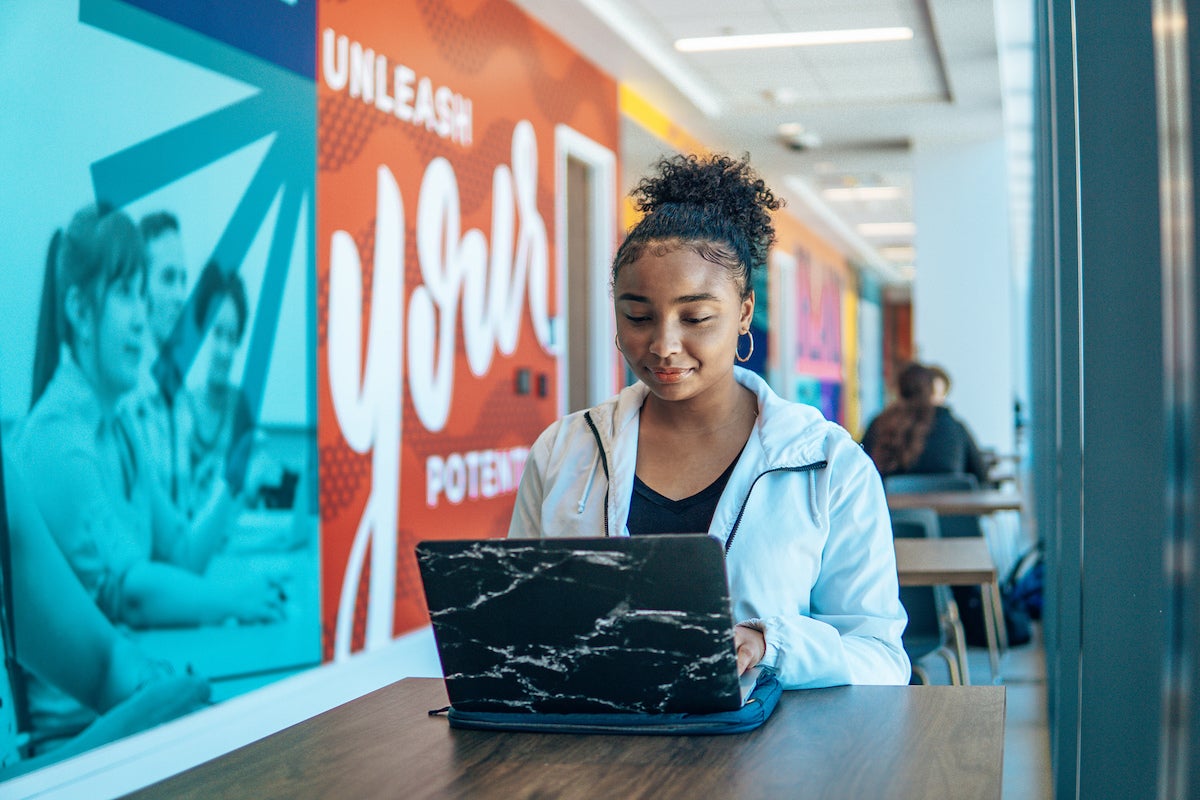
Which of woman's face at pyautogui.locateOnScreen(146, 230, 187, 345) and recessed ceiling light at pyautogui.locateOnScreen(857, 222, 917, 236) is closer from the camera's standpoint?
woman's face at pyautogui.locateOnScreen(146, 230, 187, 345)

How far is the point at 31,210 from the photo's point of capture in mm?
3172

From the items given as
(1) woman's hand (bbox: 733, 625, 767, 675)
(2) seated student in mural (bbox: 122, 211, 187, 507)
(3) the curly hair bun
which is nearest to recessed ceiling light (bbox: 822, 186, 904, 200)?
(2) seated student in mural (bbox: 122, 211, 187, 507)

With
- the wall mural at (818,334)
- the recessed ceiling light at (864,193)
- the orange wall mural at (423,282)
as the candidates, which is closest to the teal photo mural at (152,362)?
the orange wall mural at (423,282)

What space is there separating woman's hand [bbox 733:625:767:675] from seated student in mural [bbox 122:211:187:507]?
8.28 ft

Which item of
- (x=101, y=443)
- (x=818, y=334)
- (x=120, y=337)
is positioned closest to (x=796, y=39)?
(x=120, y=337)

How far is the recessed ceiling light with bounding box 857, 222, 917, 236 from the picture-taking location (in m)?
16.4

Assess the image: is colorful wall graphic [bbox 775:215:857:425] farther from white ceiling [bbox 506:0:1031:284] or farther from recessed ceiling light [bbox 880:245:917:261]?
white ceiling [bbox 506:0:1031:284]

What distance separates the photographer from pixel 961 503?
4.72m

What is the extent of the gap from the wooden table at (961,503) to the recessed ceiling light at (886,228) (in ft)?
38.0

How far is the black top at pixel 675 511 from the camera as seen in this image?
1.70 meters

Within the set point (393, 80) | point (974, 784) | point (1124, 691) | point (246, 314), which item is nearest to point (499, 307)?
point (393, 80)

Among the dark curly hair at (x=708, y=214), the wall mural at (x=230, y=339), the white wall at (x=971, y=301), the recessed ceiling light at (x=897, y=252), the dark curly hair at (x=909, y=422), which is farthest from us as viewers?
the recessed ceiling light at (x=897, y=252)

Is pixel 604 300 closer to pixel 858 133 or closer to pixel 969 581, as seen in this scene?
pixel 858 133

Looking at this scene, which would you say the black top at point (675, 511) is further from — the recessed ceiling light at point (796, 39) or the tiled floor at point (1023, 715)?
the recessed ceiling light at point (796, 39)
